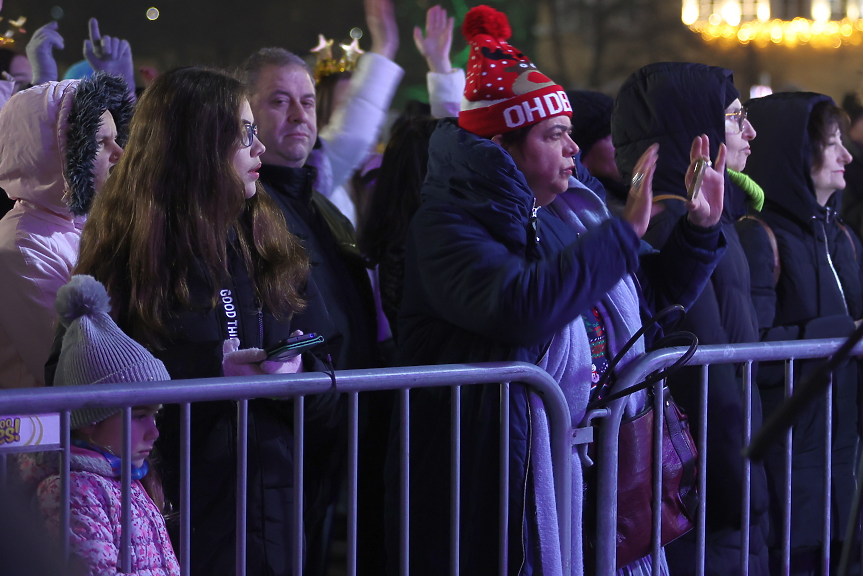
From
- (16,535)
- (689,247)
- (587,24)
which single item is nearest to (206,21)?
(587,24)

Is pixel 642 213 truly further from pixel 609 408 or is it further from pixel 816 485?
pixel 816 485

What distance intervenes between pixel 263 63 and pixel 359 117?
75cm

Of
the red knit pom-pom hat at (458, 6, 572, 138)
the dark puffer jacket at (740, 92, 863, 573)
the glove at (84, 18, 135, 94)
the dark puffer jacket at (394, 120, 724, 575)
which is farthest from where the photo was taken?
the glove at (84, 18, 135, 94)

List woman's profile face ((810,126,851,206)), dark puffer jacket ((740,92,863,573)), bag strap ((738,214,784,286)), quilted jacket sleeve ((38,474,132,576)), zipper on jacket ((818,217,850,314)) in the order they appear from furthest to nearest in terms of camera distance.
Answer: woman's profile face ((810,126,851,206))
zipper on jacket ((818,217,850,314))
bag strap ((738,214,784,286))
dark puffer jacket ((740,92,863,573))
quilted jacket sleeve ((38,474,132,576))

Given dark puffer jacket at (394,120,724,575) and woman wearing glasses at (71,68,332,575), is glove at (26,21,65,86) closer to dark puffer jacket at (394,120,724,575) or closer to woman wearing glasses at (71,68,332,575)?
woman wearing glasses at (71,68,332,575)

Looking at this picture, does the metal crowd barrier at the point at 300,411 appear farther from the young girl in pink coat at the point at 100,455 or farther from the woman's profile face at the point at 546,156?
the woman's profile face at the point at 546,156

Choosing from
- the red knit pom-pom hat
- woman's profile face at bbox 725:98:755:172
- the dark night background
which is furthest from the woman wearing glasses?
the dark night background

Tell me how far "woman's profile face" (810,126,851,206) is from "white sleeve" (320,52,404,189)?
1.88 meters

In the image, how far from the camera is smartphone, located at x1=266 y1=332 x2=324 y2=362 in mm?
2496

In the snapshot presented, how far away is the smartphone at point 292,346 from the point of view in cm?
250

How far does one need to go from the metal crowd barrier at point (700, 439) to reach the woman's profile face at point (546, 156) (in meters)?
0.58

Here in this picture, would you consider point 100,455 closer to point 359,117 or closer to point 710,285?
point 710,285

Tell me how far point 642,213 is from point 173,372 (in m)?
1.31

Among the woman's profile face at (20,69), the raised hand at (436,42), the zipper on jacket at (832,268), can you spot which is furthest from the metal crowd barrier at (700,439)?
the woman's profile face at (20,69)
